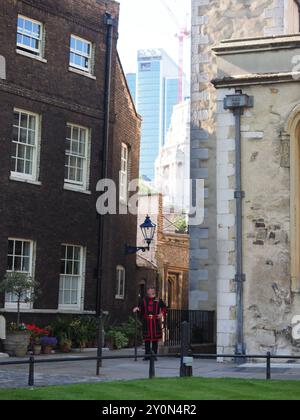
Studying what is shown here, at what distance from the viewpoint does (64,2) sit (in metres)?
23.7

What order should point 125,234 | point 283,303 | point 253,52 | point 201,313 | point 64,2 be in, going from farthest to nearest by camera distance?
1. point 125,234
2. point 64,2
3. point 201,313
4. point 253,52
5. point 283,303

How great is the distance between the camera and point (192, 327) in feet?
63.6

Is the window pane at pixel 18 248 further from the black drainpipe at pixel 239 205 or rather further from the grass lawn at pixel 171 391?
the grass lawn at pixel 171 391

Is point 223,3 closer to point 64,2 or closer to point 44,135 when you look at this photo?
point 64,2

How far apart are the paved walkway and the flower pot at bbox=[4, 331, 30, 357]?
3.26m

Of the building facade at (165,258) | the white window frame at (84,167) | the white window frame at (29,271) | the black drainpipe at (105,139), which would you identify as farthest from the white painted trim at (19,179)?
the building facade at (165,258)

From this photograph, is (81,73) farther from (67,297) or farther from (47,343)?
(47,343)

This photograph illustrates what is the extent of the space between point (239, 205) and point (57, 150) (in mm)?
8196

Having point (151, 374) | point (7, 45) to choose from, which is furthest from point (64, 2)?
point (151, 374)

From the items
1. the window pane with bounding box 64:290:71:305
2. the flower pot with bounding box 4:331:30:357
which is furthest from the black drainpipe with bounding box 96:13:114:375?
the flower pot with bounding box 4:331:30:357

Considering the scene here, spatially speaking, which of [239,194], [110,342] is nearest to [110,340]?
[110,342]

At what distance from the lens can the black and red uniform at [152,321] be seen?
1762 cm

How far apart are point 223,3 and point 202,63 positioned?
71.0 inches
